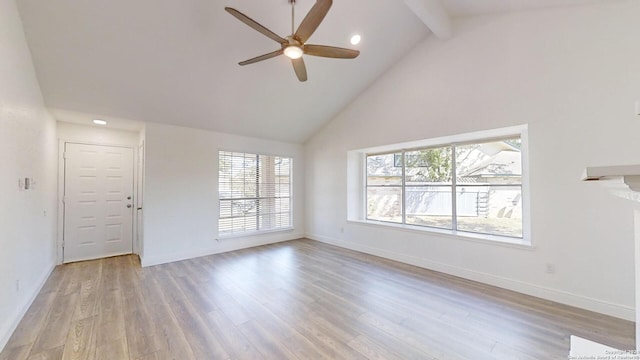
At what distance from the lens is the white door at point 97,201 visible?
445 centimetres

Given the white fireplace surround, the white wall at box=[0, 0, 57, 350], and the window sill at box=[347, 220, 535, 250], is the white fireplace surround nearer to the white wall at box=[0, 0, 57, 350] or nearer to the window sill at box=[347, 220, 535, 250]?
the window sill at box=[347, 220, 535, 250]

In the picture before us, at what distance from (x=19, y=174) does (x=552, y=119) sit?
18.8ft

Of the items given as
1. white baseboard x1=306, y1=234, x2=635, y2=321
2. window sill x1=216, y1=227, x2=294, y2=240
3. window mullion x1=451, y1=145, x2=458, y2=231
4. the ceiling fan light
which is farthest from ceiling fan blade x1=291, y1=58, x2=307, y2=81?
window sill x1=216, y1=227, x2=294, y2=240

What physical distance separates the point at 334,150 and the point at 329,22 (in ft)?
8.66

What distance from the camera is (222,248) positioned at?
5.01 metres

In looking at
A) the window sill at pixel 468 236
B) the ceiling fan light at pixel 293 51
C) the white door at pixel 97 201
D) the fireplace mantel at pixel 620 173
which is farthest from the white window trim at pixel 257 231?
the fireplace mantel at pixel 620 173

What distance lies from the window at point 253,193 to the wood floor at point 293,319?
1545 mm

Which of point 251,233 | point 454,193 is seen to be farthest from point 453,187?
point 251,233

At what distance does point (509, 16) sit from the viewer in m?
3.26

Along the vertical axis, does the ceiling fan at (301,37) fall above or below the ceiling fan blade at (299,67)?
above

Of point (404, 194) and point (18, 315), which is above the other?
point (404, 194)

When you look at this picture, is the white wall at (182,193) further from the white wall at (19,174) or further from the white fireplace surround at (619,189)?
the white fireplace surround at (619,189)

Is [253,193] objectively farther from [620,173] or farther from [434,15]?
[620,173]

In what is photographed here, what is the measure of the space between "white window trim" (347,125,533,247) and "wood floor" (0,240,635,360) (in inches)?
26.1
